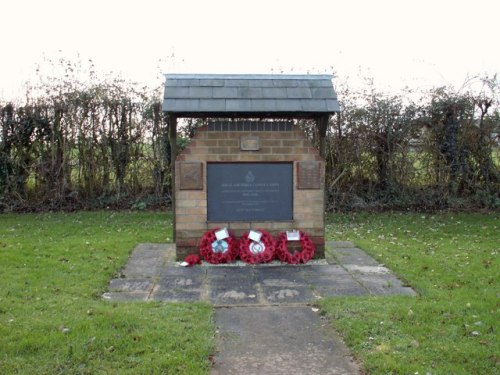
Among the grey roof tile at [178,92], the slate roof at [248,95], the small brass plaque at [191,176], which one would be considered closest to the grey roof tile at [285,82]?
the slate roof at [248,95]

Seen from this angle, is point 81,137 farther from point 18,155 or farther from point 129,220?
point 129,220

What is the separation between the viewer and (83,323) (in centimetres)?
446

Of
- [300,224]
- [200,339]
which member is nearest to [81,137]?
[300,224]

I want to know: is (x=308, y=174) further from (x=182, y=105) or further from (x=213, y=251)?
(x=182, y=105)

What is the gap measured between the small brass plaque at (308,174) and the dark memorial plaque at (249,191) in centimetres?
14

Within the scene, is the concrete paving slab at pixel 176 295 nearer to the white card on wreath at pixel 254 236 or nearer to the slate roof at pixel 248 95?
the white card on wreath at pixel 254 236

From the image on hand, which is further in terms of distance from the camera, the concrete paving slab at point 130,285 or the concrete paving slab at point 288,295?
the concrete paving slab at point 130,285

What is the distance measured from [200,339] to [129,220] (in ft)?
23.4

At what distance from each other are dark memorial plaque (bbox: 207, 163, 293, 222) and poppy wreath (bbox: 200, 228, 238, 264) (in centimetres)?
28

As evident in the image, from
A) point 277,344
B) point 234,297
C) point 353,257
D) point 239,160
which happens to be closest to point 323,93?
point 239,160

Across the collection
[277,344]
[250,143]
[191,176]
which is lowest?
[277,344]

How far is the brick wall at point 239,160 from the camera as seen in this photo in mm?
7168

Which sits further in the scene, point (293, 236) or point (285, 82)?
point (285, 82)

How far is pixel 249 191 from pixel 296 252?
107 cm
